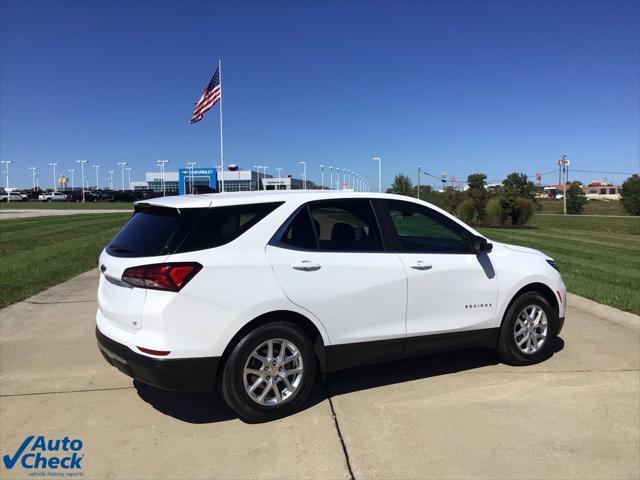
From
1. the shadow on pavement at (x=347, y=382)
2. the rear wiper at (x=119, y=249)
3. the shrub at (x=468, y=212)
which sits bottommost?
the shadow on pavement at (x=347, y=382)

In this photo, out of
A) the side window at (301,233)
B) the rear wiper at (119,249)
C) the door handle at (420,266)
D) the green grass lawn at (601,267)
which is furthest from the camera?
the green grass lawn at (601,267)

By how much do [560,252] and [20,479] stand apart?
527 inches

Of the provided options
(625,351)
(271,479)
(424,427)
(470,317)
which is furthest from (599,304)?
(271,479)

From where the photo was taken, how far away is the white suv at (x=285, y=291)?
11.9ft

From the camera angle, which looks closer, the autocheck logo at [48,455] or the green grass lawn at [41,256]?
the autocheck logo at [48,455]

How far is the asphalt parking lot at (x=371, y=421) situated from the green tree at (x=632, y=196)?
2147 inches

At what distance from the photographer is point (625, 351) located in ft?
18.3

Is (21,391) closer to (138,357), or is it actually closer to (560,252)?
(138,357)

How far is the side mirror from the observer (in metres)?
4.80

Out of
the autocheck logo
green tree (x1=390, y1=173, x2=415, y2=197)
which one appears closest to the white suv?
the autocheck logo

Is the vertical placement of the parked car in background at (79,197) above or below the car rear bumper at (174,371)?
above

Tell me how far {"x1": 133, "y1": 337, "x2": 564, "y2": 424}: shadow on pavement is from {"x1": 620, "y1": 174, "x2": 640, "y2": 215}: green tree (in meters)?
54.7

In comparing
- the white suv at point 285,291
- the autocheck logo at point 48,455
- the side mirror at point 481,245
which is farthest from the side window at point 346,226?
the autocheck logo at point 48,455

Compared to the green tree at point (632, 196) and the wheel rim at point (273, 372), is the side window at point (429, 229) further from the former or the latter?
the green tree at point (632, 196)
